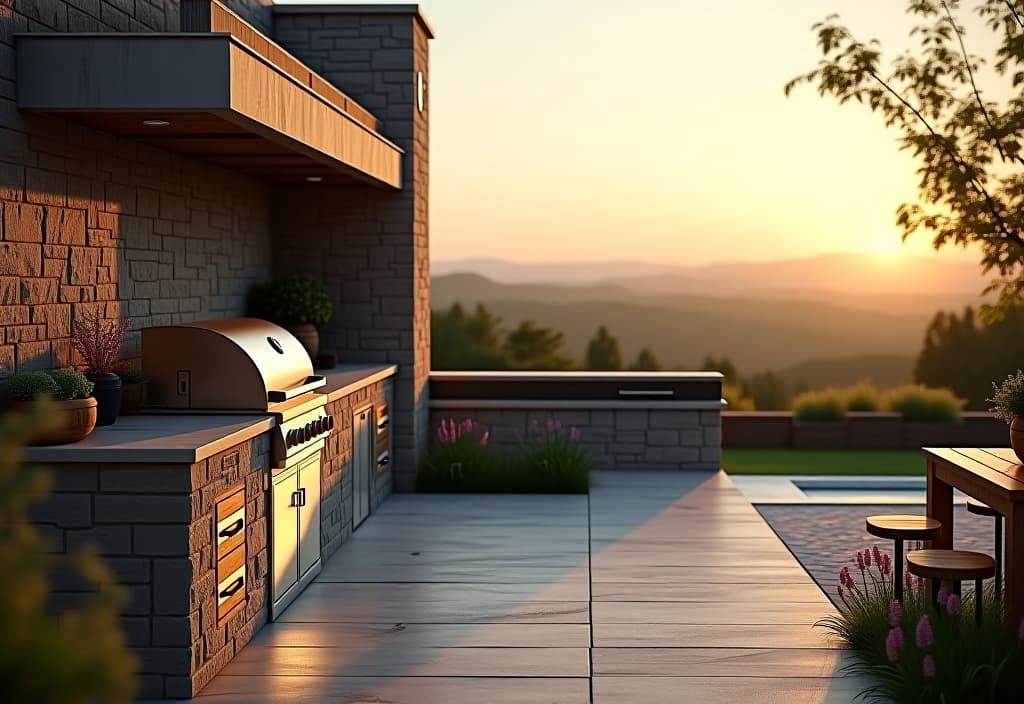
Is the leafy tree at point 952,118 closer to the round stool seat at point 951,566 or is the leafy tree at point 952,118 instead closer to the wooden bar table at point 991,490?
the wooden bar table at point 991,490

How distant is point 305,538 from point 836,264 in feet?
62.2

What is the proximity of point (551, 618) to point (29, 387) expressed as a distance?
2788 millimetres

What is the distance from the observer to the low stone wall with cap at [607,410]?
11633 mm

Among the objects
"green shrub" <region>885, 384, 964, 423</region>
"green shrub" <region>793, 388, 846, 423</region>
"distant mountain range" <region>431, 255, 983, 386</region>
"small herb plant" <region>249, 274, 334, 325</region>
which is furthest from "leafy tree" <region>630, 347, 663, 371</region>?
"small herb plant" <region>249, 274, 334, 325</region>

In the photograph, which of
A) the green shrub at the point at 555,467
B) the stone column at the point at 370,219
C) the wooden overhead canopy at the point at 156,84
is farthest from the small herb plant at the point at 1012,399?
the stone column at the point at 370,219

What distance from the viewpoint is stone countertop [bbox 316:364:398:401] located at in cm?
803

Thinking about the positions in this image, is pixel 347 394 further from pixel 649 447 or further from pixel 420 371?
pixel 649 447

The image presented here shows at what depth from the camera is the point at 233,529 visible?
562 centimetres

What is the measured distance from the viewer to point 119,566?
5.08m

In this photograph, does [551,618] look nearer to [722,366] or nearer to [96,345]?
[96,345]

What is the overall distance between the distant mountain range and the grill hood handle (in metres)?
14.7

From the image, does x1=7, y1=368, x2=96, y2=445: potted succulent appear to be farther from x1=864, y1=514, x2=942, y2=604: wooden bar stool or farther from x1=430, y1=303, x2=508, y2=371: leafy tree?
x1=430, y1=303, x2=508, y2=371: leafy tree

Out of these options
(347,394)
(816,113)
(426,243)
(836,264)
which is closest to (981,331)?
(816,113)

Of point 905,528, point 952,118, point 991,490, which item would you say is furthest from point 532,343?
point 991,490
